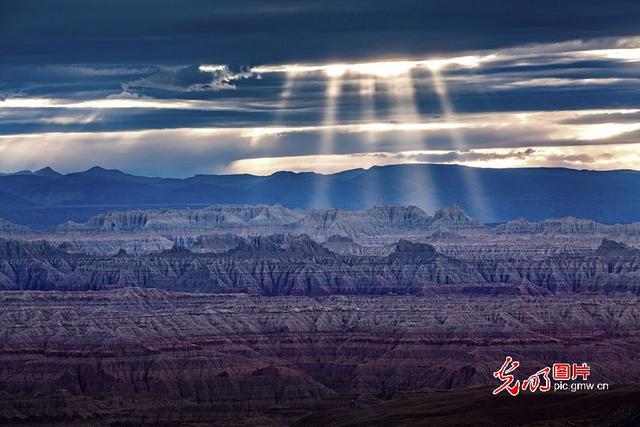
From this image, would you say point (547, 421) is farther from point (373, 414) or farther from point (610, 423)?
point (373, 414)

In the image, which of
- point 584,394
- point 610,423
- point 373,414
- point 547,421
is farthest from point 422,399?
point 610,423

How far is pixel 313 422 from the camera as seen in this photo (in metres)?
193

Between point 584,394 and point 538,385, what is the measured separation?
1101 cm

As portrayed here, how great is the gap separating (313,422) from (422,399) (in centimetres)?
1123

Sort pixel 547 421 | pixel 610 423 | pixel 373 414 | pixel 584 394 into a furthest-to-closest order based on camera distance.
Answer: pixel 373 414, pixel 584 394, pixel 547 421, pixel 610 423

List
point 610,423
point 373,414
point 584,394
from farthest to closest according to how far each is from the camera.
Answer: point 373,414 < point 584,394 < point 610,423

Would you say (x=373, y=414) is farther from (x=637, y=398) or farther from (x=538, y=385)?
(x=637, y=398)

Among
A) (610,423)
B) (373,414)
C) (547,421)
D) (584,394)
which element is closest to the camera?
(610,423)

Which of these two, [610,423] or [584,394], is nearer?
[610,423]

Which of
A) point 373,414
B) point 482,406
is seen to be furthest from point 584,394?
point 373,414

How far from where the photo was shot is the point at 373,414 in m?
186

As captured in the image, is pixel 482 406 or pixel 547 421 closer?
pixel 547 421

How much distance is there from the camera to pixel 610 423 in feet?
456

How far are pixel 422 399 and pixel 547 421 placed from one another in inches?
1522
